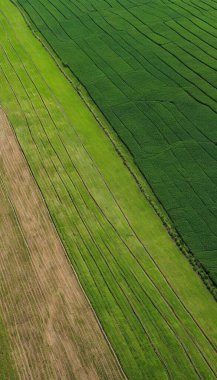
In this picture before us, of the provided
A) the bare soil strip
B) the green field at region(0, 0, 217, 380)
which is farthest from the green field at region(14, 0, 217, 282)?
the bare soil strip

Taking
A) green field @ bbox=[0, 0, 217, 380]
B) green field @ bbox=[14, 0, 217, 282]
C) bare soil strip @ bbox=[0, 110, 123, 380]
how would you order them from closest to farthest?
bare soil strip @ bbox=[0, 110, 123, 380] < green field @ bbox=[0, 0, 217, 380] < green field @ bbox=[14, 0, 217, 282]

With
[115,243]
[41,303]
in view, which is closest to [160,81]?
[115,243]

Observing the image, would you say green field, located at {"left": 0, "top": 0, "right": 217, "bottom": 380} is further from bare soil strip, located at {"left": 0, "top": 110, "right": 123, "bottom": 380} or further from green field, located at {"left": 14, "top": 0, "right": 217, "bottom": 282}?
green field, located at {"left": 14, "top": 0, "right": 217, "bottom": 282}

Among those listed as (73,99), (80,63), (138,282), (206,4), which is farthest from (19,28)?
(138,282)

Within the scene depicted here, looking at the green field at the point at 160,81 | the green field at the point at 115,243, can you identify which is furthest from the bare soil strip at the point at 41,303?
the green field at the point at 160,81

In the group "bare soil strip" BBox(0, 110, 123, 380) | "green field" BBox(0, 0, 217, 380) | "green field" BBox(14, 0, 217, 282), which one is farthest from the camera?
"green field" BBox(14, 0, 217, 282)

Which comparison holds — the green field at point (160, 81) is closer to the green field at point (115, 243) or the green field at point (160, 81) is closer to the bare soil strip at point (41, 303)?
the green field at point (115, 243)
